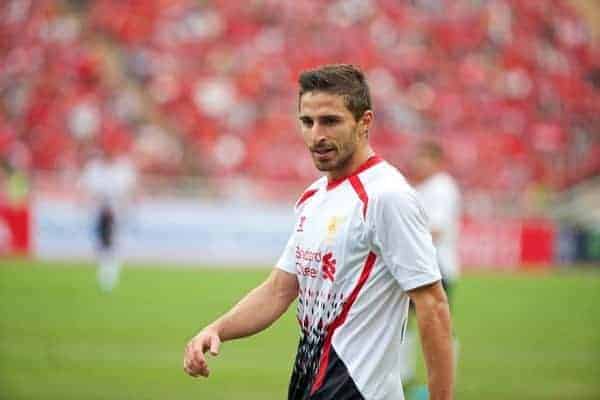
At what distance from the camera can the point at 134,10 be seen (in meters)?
29.4

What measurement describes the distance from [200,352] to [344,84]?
121 cm

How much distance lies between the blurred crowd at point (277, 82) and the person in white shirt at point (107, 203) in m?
5.34

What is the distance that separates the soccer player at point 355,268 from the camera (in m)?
3.52

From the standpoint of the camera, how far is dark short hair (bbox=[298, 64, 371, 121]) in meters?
3.75

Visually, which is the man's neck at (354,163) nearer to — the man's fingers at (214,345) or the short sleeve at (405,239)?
the short sleeve at (405,239)

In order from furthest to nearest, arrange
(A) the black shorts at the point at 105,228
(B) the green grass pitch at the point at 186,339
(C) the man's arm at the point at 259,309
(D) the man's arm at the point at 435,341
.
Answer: (A) the black shorts at the point at 105,228 → (B) the green grass pitch at the point at 186,339 → (C) the man's arm at the point at 259,309 → (D) the man's arm at the point at 435,341

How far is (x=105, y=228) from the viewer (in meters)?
18.8

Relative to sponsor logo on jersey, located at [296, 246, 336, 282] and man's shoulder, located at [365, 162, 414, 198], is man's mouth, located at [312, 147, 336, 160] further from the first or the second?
sponsor logo on jersey, located at [296, 246, 336, 282]

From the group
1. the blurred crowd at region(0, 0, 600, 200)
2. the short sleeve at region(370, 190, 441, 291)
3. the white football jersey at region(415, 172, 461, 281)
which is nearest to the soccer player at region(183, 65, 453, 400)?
the short sleeve at region(370, 190, 441, 291)

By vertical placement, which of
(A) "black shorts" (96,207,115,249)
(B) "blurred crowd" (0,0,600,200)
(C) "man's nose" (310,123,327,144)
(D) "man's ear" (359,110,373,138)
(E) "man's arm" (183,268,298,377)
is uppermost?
(B) "blurred crowd" (0,0,600,200)

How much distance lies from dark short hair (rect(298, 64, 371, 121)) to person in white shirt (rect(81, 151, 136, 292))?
14549mm

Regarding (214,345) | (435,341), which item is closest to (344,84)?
(435,341)

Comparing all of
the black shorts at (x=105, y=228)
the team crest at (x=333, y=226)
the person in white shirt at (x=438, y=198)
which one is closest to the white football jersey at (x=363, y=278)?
the team crest at (x=333, y=226)

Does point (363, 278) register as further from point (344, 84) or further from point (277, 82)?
point (277, 82)
